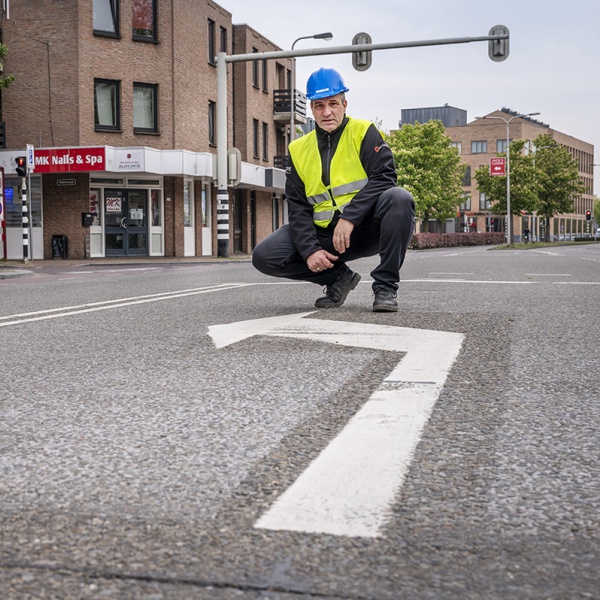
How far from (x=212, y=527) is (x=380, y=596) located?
0.47 m

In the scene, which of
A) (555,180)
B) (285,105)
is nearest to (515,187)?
(555,180)

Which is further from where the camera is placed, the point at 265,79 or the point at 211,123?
the point at 265,79

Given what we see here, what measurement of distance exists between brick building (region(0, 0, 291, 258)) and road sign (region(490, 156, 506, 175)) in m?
36.6

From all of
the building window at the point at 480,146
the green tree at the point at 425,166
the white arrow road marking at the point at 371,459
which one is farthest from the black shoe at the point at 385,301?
the building window at the point at 480,146

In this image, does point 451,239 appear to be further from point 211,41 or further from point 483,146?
point 483,146

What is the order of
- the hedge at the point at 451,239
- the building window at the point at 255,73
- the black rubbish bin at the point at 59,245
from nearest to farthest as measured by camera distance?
the black rubbish bin at the point at 59,245 < the building window at the point at 255,73 < the hedge at the point at 451,239

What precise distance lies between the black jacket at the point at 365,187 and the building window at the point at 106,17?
28.7m

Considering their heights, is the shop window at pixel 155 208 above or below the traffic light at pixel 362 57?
below

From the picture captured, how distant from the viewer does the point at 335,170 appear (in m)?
6.59

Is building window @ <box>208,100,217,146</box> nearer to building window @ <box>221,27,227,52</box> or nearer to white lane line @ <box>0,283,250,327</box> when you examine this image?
building window @ <box>221,27,227,52</box>

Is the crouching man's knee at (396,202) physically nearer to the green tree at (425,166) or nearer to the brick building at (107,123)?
the brick building at (107,123)

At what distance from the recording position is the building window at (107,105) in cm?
3353

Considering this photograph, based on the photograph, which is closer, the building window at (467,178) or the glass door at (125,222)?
the glass door at (125,222)

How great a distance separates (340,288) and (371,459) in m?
4.54
